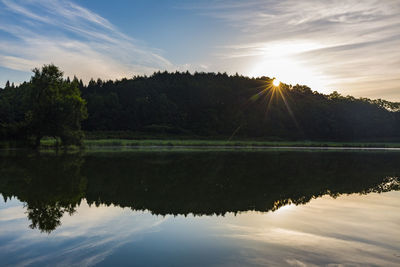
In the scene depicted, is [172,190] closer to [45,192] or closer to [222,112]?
[45,192]

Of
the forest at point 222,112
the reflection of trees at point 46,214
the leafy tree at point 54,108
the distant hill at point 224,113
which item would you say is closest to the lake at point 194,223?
the reflection of trees at point 46,214

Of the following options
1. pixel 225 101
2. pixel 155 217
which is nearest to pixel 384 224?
pixel 155 217

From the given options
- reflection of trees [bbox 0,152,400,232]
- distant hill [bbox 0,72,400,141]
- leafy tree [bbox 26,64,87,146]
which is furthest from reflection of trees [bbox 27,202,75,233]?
distant hill [bbox 0,72,400,141]

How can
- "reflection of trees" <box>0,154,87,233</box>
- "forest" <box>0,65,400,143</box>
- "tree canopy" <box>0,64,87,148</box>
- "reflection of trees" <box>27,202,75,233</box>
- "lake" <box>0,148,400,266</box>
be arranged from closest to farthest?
1. "lake" <box>0,148,400,266</box>
2. "reflection of trees" <box>27,202,75,233</box>
3. "reflection of trees" <box>0,154,87,233</box>
4. "tree canopy" <box>0,64,87,148</box>
5. "forest" <box>0,65,400,143</box>

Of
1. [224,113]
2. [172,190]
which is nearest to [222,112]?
[224,113]

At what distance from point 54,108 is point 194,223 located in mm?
47675

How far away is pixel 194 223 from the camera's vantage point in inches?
350

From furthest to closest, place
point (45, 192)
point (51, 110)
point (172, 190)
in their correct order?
point (51, 110), point (172, 190), point (45, 192)

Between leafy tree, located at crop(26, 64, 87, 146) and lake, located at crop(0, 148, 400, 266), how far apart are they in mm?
36209

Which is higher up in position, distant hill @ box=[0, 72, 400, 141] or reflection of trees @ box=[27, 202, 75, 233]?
distant hill @ box=[0, 72, 400, 141]

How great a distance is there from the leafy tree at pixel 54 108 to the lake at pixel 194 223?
36209 mm

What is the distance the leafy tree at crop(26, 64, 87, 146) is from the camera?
164 ft

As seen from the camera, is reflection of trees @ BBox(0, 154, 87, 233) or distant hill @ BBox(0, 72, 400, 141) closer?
reflection of trees @ BBox(0, 154, 87, 233)

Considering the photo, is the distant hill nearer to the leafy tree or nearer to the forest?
the forest
